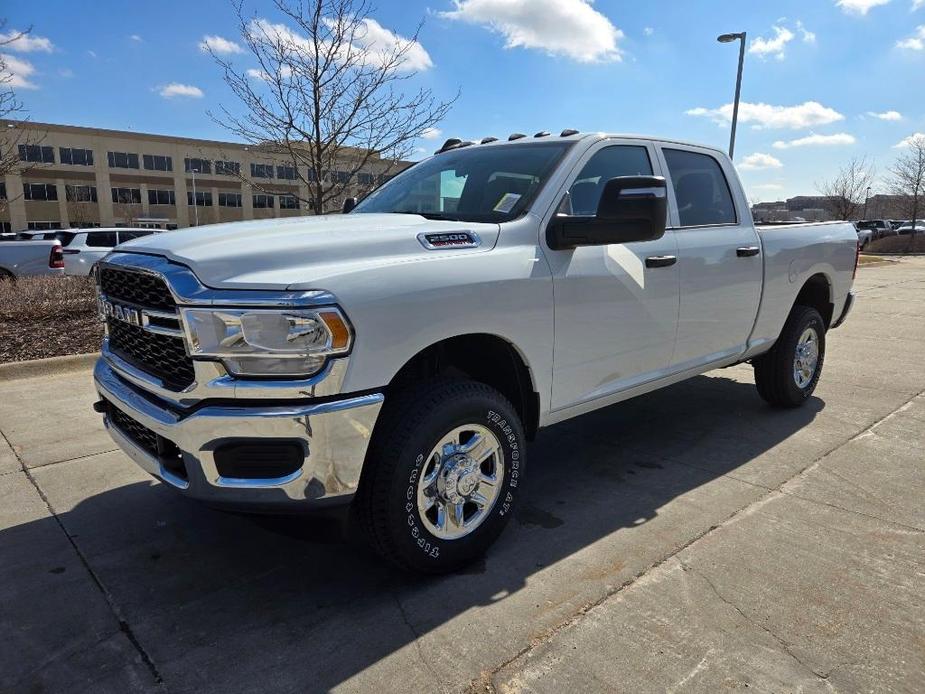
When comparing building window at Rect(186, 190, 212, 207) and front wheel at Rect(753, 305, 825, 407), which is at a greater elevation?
building window at Rect(186, 190, 212, 207)

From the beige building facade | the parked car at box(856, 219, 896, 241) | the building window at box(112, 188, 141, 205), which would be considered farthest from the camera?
the building window at box(112, 188, 141, 205)

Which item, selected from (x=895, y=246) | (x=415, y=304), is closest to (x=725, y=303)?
(x=415, y=304)

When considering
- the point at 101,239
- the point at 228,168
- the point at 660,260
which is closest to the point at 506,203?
the point at 660,260

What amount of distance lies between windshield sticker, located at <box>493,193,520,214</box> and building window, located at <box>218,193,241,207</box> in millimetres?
76823

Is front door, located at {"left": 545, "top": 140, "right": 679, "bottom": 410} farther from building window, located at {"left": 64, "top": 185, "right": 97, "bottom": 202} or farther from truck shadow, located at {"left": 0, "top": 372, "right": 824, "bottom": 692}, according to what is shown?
building window, located at {"left": 64, "top": 185, "right": 97, "bottom": 202}

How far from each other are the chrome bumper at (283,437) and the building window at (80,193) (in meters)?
71.4

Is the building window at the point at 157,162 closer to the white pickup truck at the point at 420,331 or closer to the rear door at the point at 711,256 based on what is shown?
the white pickup truck at the point at 420,331

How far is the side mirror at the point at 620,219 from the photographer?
2873 millimetres

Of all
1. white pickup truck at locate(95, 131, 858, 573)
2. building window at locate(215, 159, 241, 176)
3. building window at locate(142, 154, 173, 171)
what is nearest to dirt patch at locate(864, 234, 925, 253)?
building window at locate(215, 159, 241, 176)

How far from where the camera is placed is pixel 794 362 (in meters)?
5.11

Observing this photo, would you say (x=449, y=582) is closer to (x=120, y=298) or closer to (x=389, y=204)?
(x=120, y=298)

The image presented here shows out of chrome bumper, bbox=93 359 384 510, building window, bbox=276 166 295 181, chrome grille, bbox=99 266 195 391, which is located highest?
building window, bbox=276 166 295 181

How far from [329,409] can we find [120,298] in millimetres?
1228

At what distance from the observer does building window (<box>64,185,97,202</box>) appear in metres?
62.5
